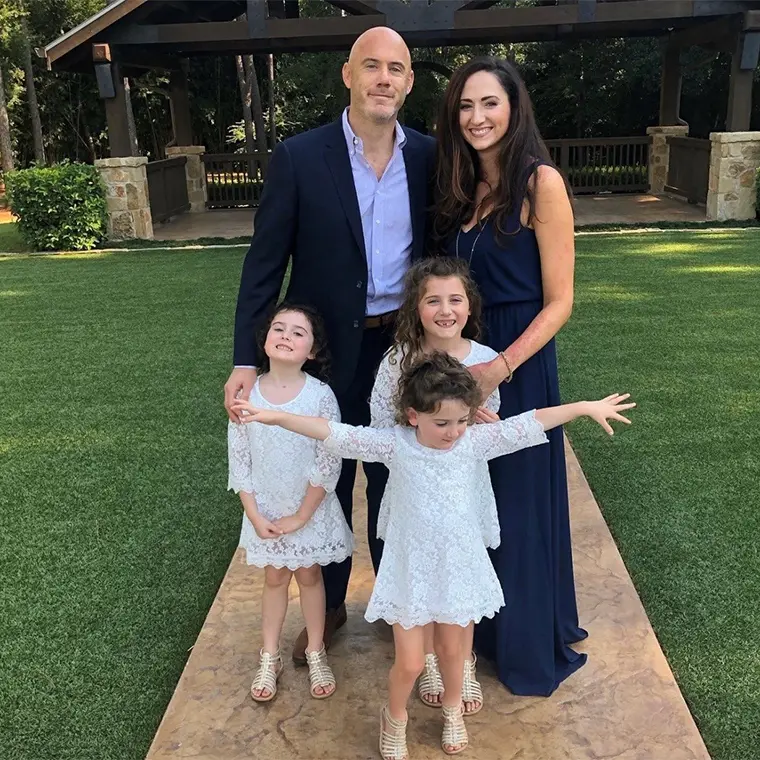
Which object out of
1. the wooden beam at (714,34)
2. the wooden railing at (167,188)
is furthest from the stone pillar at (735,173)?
the wooden railing at (167,188)

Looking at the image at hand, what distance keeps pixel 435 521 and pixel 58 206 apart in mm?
9625

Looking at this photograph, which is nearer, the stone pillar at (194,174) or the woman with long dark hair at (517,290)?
the woman with long dark hair at (517,290)

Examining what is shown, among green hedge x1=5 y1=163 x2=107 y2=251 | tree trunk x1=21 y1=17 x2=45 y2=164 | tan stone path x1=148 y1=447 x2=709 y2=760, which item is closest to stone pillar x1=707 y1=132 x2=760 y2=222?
green hedge x1=5 y1=163 x2=107 y2=251

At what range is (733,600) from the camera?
2621 millimetres

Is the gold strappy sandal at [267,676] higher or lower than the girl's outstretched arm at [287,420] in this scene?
lower

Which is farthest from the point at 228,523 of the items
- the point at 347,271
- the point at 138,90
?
the point at 138,90

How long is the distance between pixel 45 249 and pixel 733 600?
32.1 ft

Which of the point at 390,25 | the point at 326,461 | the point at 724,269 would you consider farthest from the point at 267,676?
the point at 390,25

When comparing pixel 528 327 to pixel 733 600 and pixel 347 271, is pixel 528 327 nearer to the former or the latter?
pixel 347 271

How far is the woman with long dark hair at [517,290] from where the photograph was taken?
6.07 feet

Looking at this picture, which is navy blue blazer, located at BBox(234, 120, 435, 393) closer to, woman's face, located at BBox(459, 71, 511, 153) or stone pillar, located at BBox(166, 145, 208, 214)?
woman's face, located at BBox(459, 71, 511, 153)

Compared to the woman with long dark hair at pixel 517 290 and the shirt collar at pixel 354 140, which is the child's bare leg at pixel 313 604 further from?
the shirt collar at pixel 354 140

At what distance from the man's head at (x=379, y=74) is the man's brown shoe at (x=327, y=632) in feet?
4.69

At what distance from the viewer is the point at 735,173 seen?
398 inches
